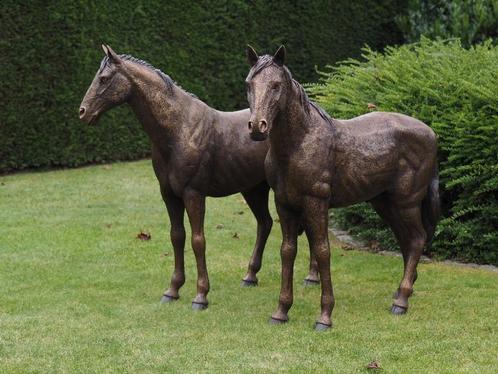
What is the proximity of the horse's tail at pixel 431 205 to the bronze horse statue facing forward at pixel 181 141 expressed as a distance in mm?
1448

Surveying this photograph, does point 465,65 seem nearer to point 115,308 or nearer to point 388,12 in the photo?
point 115,308

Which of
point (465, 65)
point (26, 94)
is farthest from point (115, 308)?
point (26, 94)

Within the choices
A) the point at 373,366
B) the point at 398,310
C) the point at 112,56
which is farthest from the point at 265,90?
the point at 398,310

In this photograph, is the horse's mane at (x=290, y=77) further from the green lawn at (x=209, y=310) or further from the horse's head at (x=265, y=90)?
the green lawn at (x=209, y=310)

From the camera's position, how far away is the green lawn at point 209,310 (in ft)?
19.2

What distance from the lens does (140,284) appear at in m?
8.05

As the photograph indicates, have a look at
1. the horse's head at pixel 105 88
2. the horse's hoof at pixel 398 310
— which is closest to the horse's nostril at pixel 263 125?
the horse's head at pixel 105 88

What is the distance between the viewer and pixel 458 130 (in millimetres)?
8547

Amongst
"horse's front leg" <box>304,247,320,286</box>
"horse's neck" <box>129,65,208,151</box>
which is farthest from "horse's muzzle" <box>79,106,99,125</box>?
"horse's front leg" <box>304,247,320,286</box>

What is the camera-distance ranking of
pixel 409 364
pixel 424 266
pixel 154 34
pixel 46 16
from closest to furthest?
pixel 409 364
pixel 424 266
pixel 46 16
pixel 154 34

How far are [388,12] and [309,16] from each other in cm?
195

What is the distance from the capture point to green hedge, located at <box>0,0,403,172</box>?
45.7 feet

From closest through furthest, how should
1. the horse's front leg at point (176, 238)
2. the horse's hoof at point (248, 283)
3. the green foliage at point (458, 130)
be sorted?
1. the horse's front leg at point (176, 238)
2. the horse's hoof at point (248, 283)
3. the green foliage at point (458, 130)

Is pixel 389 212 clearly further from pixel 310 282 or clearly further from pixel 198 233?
pixel 198 233
